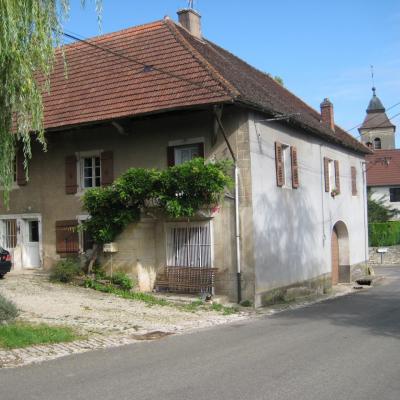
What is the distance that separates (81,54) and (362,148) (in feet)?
46.9

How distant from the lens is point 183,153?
55.3 ft

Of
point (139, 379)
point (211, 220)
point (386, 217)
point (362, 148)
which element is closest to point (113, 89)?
point (211, 220)

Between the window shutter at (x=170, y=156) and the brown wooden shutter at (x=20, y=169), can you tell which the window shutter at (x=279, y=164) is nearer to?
the window shutter at (x=170, y=156)

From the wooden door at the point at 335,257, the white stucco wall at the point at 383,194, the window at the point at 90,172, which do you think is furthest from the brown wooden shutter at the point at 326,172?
the white stucco wall at the point at 383,194

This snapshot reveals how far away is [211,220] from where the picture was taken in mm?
16141

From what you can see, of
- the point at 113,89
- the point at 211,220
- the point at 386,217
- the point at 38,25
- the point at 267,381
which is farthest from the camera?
the point at 386,217

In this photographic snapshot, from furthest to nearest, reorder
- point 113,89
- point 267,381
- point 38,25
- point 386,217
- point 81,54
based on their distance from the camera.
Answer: point 386,217 < point 81,54 < point 113,89 < point 38,25 < point 267,381

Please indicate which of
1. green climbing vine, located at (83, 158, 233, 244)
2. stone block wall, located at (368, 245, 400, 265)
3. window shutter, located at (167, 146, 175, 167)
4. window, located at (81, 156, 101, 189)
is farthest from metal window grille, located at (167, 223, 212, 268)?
stone block wall, located at (368, 245, 400, 265)

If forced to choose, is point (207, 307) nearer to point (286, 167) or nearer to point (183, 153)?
point (183, 153)

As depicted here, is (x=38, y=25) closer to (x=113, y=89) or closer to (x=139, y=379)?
(x=139, y=379)

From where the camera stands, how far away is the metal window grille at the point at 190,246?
16203mm

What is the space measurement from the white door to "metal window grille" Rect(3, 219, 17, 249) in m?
0.44

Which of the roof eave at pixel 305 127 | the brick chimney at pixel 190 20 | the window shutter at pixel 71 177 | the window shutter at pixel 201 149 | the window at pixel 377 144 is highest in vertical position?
A: the window at pixel 377 144

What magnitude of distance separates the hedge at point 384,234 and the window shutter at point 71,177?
97.2 feet
